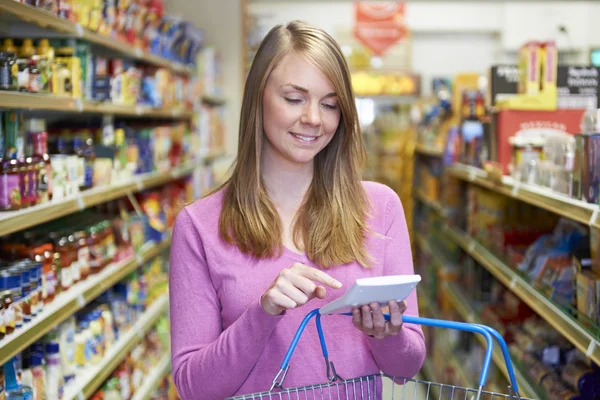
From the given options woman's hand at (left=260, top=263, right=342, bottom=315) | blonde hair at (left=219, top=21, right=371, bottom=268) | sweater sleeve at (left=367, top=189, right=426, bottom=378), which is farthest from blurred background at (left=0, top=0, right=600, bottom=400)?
woman's hand at (left=260, top=263, right=342, bottom=315)

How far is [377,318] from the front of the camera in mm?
1522

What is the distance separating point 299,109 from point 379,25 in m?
6.30

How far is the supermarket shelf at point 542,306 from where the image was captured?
233 centimetres

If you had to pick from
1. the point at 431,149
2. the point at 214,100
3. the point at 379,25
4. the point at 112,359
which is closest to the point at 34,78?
the point at 112,359

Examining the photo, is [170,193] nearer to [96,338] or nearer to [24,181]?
[96,338]

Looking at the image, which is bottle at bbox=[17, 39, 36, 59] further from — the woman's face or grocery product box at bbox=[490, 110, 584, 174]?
grocery product box at bbox=[490, 110, 584, 174]

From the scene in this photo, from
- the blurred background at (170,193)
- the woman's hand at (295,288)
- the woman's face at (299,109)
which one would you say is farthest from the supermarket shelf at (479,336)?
the woman's hand at (295,288)

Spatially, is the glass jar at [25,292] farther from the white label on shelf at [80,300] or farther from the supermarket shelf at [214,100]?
the supermarket shelf at [214,100]

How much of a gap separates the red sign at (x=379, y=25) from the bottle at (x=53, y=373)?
5.59 metres

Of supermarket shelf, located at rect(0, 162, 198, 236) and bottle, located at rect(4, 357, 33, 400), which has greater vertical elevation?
supermarket shelf, located at rect(0, 162, 198, 236)

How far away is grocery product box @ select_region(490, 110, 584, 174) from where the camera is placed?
364cm

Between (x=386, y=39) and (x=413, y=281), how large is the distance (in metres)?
6.80

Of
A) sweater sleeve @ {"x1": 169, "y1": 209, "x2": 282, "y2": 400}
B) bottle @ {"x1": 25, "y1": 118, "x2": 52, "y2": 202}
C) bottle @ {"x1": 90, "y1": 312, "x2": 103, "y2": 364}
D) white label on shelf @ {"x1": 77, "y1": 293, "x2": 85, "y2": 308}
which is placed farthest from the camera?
bottle @ {"x1": 90, "y1": 312, "x2": 103, "y2": 364}

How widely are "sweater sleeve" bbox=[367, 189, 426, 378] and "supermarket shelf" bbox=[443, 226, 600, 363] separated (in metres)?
0.64
